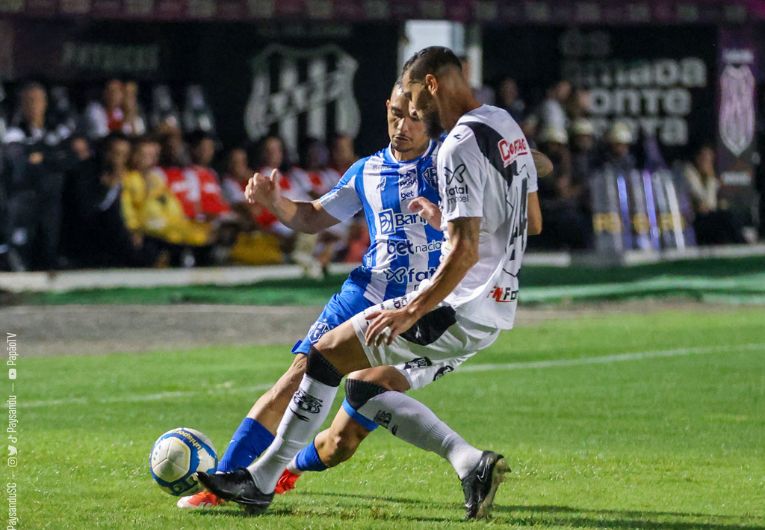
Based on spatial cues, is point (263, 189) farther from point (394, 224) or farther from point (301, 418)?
point (301, 418)

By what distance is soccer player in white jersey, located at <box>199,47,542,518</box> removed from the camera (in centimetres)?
668

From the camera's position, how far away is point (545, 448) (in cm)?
943

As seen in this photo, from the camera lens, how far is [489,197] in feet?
22.4

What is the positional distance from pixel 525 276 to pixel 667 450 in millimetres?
12191

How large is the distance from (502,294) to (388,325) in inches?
23.4

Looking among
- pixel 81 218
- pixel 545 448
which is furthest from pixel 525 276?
pixel 545 448

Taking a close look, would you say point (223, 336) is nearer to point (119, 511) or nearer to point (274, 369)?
point (274, 369)

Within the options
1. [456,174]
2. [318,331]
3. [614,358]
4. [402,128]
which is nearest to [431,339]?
[456,174]

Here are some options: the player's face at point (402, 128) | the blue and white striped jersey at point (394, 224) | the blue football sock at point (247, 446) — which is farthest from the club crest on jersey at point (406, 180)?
the blue football sock at point (247, 446)

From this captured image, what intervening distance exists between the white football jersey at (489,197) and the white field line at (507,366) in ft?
16.9

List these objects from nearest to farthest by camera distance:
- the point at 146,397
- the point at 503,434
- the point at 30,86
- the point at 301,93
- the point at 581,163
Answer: the point at 503,434, the point at 146,397, the point at 30,86, the point at 301,93, the point at 581,163

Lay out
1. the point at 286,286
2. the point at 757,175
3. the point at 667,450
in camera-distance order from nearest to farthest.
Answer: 1. the point at 667,450
2. the point at 286,286
3. the point at 757,175

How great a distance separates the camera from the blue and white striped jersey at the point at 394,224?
8.02 m

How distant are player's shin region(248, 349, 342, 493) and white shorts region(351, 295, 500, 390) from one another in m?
0.23
